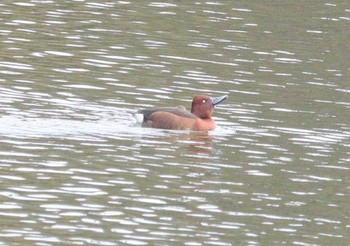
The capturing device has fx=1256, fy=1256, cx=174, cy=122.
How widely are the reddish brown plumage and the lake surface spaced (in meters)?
0.19

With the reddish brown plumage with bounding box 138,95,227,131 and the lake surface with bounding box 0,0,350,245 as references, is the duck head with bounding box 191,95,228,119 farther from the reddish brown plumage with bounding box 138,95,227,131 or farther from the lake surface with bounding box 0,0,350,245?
the lake surface with bounding box 0,0,350,245

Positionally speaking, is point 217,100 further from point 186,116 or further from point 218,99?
point 186,116

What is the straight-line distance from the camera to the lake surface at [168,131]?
1459 centimetres

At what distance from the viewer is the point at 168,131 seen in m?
20.6

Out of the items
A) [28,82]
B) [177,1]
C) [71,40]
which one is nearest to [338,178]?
[28,82]

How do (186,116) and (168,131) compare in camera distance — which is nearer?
(168,131)

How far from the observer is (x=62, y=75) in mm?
23922

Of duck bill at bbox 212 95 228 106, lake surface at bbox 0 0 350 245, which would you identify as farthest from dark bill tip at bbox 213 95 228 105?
lake surface at bbox 0 0 350 245

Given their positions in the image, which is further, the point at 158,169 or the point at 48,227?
the point at 158,169

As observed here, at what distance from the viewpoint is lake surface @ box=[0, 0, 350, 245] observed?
47.9ft

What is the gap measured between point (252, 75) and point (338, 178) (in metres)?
8.40

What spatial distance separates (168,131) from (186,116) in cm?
42

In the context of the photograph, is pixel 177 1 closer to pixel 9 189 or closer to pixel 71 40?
pixel 71 40

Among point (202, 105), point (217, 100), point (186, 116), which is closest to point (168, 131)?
point (186, 116)
